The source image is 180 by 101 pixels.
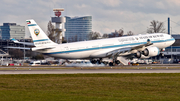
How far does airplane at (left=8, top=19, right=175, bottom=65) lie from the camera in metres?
59.9

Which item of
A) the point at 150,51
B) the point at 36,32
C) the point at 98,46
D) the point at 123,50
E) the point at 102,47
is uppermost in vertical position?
the point at 36,32

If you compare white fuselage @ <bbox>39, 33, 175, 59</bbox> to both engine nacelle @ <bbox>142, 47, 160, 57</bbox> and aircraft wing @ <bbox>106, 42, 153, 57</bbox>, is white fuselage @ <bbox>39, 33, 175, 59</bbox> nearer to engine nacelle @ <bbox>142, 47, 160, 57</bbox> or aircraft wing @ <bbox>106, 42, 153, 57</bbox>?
aircraft wing @ <bbox>106, 42, 153, 57</bbox>

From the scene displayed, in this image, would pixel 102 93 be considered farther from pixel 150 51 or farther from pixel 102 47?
pixel 150 51

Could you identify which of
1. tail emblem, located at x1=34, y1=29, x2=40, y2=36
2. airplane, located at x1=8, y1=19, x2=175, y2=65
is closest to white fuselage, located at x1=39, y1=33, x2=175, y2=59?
airplane, located at x1=8, y1=19, x2=175, y2=65

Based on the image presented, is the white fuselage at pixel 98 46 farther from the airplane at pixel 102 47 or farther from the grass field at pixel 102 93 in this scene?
the grass field at pixel 102 93

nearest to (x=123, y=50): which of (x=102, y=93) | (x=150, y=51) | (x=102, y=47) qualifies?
(x=102, y=47)

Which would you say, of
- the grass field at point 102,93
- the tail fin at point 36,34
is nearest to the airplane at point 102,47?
the tail fin at point 36,34

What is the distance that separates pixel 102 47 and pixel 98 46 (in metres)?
0.99

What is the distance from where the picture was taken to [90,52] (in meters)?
63.8

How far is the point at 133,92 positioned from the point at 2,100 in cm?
1000

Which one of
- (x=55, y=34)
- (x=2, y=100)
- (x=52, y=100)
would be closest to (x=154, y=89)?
(x=52, y=100)

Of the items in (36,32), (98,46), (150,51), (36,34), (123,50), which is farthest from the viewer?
(123,50)

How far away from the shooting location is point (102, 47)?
64.8m

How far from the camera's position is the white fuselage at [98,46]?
6131 centimetres
